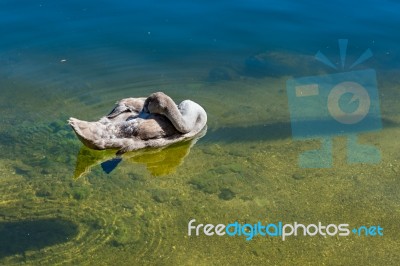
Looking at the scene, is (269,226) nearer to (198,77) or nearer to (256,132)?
(256,132)

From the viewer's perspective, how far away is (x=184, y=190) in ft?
26.3

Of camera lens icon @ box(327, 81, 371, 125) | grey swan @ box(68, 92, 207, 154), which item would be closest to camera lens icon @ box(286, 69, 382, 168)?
camera lens icon @ box(327, 81, 371, 125)

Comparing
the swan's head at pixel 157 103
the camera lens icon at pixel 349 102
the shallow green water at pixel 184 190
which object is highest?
the swan's head at pixel 157 103

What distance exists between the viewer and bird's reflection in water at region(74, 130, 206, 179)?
8.48 metres

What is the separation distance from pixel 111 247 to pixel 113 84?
4.55 meters

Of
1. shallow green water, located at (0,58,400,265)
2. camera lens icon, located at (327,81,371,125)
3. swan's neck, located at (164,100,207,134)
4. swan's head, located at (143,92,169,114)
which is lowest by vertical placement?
shallow green water, located at (0,58,400,265)

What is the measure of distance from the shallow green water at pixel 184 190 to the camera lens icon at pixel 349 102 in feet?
1.38

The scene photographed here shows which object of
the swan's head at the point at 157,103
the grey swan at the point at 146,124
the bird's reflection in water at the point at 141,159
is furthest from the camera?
the swan's head at the point at 157,103

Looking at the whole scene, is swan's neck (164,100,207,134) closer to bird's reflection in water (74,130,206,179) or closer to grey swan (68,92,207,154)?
grey swan (68,92,207,154)

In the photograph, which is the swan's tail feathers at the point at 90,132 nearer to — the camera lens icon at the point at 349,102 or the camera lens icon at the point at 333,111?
the camera lens icon at the point at 333,111

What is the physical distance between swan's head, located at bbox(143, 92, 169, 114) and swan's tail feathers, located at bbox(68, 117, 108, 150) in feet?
2.56

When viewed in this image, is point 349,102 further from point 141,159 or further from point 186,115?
point 141,159

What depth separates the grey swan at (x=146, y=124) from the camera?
863 cm

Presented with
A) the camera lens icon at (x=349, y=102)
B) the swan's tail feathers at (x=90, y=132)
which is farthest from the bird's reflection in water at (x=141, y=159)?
the camera lens icon at (x=349, y=102)
